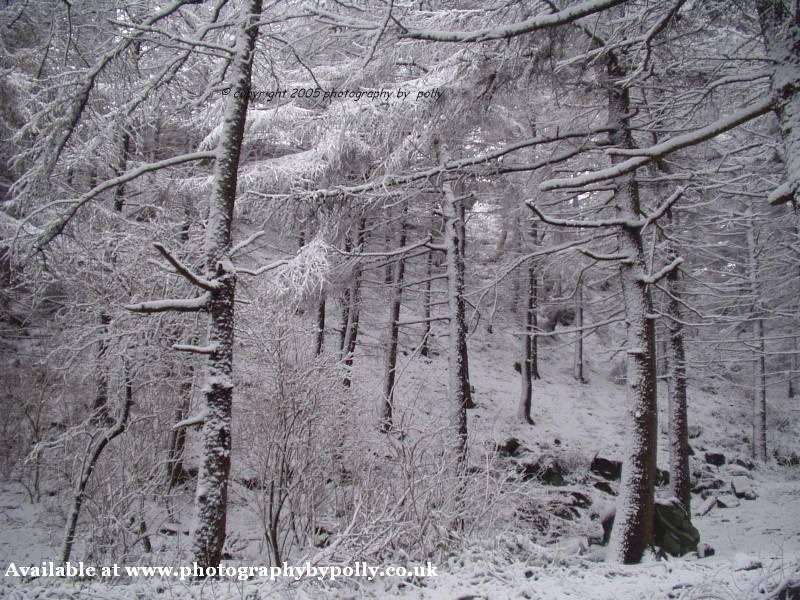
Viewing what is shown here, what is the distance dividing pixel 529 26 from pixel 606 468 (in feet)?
48.1

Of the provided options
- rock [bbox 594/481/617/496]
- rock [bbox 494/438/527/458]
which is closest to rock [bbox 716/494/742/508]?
rock [bbox 594/481/617/496]

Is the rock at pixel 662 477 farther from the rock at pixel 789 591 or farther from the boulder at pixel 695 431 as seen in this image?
the rock at pixel 789 591

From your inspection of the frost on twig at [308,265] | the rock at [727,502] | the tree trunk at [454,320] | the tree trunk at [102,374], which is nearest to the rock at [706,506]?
the rock at [727,502]

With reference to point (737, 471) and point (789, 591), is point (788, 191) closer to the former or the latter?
point (789, 591)

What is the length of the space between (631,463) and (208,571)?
5.81m

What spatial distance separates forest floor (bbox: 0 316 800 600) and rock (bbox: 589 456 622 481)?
0.46 m

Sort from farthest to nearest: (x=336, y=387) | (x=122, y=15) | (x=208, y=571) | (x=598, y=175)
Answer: (x=336, y=387)
(x=122, y=15)
(x=208, y=571)
(x=598, y=175)

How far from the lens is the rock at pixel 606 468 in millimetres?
13898

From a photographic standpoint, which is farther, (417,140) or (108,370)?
(108,370)

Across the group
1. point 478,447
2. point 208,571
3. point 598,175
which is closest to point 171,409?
point 208,571

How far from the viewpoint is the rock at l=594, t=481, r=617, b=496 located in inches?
506

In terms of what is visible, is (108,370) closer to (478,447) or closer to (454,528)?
(454,528)

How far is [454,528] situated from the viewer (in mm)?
5598

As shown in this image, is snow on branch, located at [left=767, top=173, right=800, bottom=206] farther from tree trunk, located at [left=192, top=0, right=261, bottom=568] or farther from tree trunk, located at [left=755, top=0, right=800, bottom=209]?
tree trunk, located at [left=192, top=0, right=261, bottom=568]
